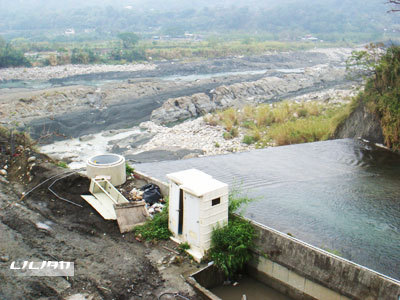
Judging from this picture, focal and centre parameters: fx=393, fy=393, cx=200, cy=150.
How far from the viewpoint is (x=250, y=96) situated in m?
31.8

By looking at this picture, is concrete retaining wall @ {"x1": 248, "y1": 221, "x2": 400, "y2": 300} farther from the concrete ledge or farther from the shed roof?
the concrete ledge

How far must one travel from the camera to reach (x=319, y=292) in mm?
5539

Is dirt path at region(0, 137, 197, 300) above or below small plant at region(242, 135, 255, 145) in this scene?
above

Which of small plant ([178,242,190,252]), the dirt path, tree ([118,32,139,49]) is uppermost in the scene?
tree ([118,32,139,49])

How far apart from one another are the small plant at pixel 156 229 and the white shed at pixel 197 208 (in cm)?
27

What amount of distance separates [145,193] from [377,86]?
1041 cm

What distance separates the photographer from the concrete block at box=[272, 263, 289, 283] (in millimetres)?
5875

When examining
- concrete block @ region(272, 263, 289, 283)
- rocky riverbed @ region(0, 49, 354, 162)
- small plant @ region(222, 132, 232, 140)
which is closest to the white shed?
concrete block @ region(272, 263, 289, 283)

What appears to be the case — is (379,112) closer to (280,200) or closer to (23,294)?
(280,200)

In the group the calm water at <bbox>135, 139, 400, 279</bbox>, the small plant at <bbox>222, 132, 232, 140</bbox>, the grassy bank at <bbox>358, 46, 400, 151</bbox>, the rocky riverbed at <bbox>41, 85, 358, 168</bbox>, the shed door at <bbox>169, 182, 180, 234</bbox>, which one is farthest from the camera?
the small plant at <bbox>222, 132, 232, 140</bbox>

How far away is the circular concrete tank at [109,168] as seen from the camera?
856 cm

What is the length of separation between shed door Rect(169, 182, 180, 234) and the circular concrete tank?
2563mm

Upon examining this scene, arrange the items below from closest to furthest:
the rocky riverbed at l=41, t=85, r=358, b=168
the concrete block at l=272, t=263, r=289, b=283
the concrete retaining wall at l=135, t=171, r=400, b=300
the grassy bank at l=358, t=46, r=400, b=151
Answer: the concrete retaining wall at l=135, t=171, r=400, b=300 < the concrete block at l=272, t=263, r=289, b=283 < the grassy bank at l=358, t=46, r=400, b=151 < the rocky riverbed at l=41, t=85, r=358, b=168

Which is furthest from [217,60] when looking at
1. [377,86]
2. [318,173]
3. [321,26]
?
[321,26]
